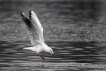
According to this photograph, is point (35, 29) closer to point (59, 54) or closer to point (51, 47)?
point (59, 54)

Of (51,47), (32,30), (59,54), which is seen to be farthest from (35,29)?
(51,47)

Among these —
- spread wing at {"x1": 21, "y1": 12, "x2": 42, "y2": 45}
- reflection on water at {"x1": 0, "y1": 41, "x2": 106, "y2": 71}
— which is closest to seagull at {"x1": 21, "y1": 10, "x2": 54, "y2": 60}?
spread wing at {"x1": 21, "y1": 12, "x2": 42, "y2": 45}

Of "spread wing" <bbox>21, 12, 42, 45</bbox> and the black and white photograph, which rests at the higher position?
"spread wing" <bbox>21, 12, 42, 45</bbox>

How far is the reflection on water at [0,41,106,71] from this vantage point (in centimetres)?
1622

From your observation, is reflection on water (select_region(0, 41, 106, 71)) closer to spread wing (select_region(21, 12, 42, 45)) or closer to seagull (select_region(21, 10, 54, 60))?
seagull (select_region(21, 10, 54, 60))

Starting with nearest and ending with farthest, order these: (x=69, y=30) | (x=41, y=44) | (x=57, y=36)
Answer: (x=41, y=44) → (x=57, y=36) → (x=69, y=30)

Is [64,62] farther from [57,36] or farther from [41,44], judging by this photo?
[57,36]

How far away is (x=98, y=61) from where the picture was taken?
1623 cm

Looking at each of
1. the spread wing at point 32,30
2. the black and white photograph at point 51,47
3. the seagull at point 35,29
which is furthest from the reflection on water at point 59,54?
the spread wing at point 32,30

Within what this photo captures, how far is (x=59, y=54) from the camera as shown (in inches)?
715

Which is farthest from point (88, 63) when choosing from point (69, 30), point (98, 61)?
point (69, 30)

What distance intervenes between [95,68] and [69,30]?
1209 cm

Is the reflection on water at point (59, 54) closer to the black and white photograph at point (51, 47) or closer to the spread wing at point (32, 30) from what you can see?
the black and white photograph at point (51, 47)

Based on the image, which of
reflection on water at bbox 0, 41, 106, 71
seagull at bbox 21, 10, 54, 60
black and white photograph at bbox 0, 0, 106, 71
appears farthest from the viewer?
reflection on water at bbox 0, 41, 106, 71
